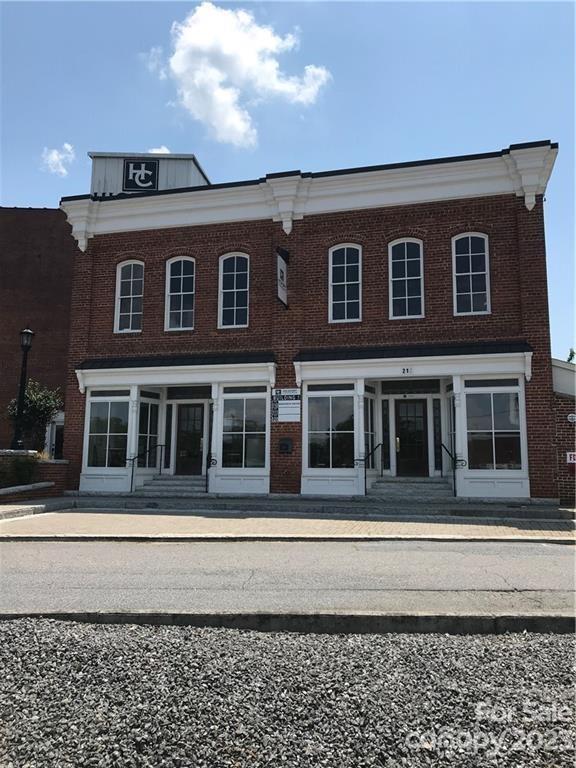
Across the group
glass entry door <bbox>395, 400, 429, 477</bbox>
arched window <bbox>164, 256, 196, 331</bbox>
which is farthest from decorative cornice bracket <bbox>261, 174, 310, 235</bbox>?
glass entry door <bbox>395, 400, 429, 477</bbox>

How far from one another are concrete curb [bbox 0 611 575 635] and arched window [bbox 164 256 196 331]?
1287 centimetres

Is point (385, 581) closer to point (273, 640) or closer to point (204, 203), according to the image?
point (273, 640)

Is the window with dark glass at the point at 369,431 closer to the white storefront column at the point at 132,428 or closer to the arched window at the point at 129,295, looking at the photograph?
the white storefront column at the point at 132,428

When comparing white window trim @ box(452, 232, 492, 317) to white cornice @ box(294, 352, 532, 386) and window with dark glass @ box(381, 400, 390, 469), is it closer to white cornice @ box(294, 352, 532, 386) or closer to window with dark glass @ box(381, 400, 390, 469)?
white cornice @ box(294, 352, 532, 386)

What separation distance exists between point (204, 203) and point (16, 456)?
851cm

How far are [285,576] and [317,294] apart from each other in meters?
10.2

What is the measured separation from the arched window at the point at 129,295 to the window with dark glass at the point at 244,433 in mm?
3926

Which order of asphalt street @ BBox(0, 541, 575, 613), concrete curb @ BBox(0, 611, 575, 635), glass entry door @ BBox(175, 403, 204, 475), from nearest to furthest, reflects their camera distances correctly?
concrete curb @ BBox(0, 611, 575, 635) < asphalt street @ BBox(0, 541, 575, 613) < glass entry door @ BBox(175, 403, 204, 475)

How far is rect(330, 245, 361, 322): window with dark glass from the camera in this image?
635 inches

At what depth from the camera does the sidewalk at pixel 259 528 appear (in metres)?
10.2

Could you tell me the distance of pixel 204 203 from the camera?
17.2m
